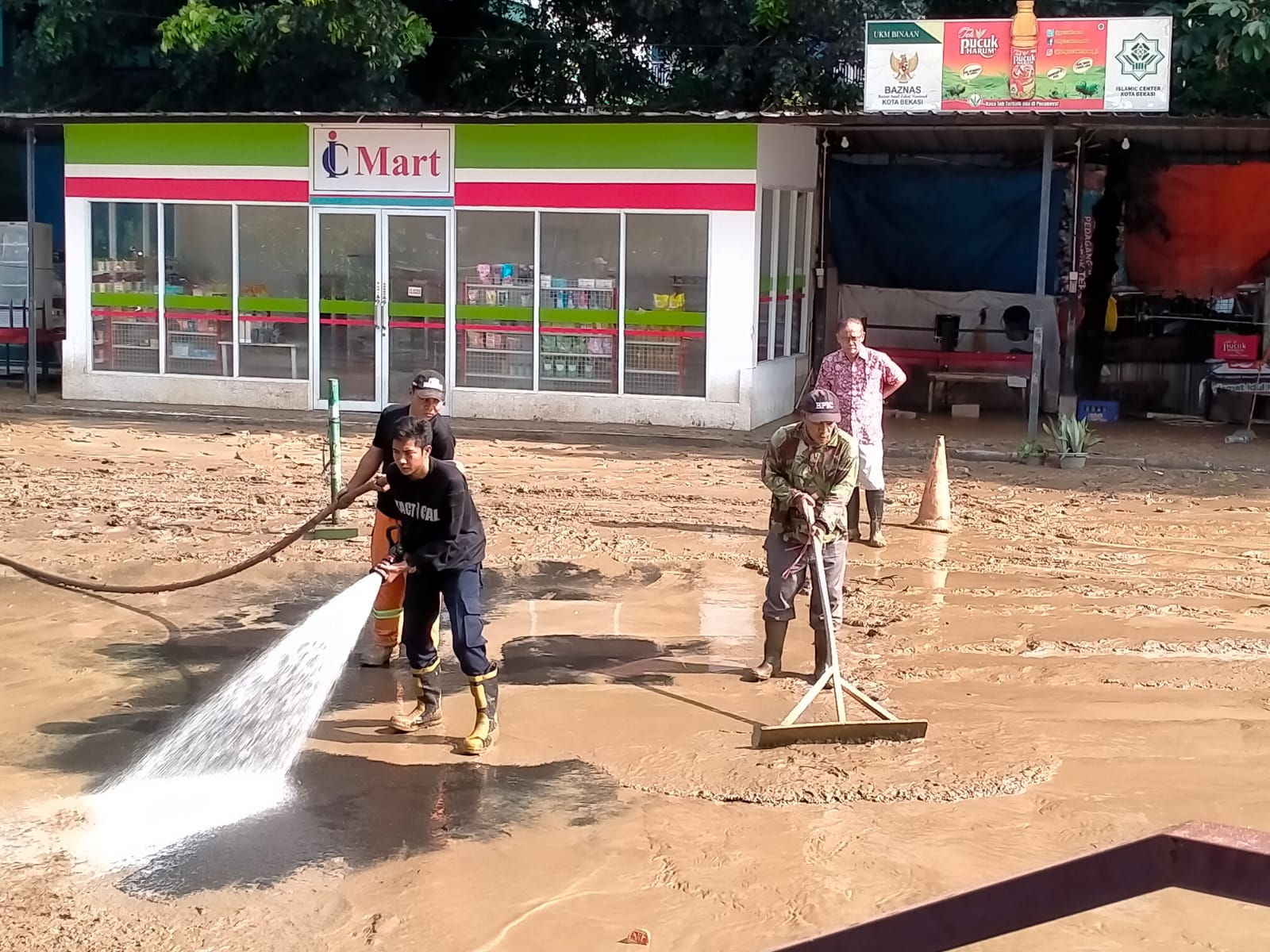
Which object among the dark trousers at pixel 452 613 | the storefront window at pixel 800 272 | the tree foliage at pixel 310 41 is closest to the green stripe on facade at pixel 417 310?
the tree foliage at pixel 310 41

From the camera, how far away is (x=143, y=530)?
36.9 feet

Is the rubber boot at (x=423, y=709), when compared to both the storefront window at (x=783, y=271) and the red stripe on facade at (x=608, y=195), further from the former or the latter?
the storefront window at (x=783, y=271)

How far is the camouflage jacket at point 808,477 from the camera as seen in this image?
755cm

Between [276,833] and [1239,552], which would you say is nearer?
[276,833]

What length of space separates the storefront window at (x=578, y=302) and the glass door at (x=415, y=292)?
1.20 m

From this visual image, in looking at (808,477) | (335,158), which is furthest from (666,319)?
(808,477)

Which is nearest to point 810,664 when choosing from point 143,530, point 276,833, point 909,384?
point 276,833

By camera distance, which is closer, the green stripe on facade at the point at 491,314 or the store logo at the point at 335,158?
the green stripe on facade at the point at 491,314

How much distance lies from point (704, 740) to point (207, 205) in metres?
13.3

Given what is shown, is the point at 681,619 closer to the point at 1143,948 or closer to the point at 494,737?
the point at 494,737

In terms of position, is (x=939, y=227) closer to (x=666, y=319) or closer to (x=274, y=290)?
(x=666, y=319)

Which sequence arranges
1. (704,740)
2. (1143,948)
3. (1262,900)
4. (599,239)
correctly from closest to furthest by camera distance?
(1262,900)
(1143,948)
(704,740)
(599,239)

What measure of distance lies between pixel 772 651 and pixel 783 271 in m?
10.9

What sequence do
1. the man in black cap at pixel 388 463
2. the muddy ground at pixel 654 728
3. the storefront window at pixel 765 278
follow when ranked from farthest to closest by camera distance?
1. the storefront window at pixel 765 278
2. the man in black cap at pixel 388 463
3. the muddy ground at pixel 654 728
